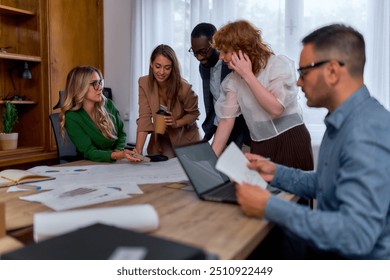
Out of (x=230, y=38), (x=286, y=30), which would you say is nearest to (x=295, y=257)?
(x=230, y=38)

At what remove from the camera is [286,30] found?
3287mm

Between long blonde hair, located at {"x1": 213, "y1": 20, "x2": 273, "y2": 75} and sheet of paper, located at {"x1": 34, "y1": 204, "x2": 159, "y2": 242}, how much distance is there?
1.13 metres

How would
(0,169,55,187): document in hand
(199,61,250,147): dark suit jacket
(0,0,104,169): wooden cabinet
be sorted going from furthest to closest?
(0,0,104,169): wooden cabinet
(199,61,250,147): dark suit jacket
(0,169,55,187): document in hand

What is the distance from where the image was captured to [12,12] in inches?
135

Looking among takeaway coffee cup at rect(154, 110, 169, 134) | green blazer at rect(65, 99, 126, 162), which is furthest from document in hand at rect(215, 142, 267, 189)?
green blazer at rect(65, 99, 126, 162)

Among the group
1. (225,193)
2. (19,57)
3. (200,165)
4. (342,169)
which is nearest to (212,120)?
(200,165)

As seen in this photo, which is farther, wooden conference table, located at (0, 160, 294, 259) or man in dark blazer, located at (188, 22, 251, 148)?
man in dark blazer, located at (188, 22, 251, 148)

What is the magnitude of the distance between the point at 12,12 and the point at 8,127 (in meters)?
0.98

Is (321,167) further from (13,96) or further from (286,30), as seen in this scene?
(13,96)

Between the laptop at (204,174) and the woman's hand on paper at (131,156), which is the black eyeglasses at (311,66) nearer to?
the laptop at (204,174)

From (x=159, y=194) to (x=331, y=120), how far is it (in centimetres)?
61

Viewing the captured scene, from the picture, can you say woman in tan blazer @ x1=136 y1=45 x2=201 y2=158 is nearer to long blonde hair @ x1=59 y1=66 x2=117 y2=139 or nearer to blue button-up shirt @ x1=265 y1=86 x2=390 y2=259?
long blonde hair @ x1=59 y1=66 x2=117 y2=139

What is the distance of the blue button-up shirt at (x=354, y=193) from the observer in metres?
0.91

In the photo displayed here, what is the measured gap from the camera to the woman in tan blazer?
8.04 ft
